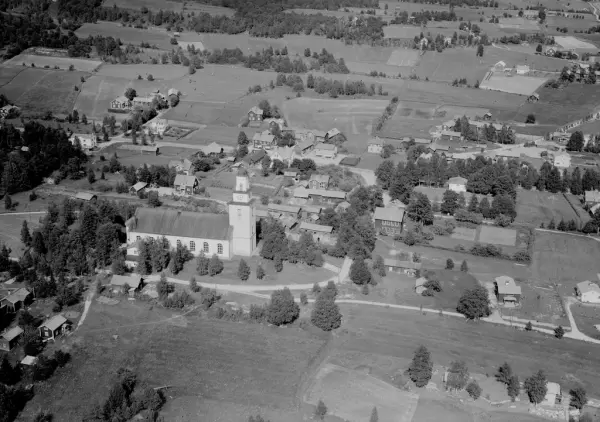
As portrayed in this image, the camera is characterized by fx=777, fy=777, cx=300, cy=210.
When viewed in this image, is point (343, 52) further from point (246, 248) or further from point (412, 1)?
point (246, 248)

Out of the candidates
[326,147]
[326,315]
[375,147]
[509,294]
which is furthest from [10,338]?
A: [375,147]

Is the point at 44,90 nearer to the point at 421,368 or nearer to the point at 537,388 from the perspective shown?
the point at 421,368

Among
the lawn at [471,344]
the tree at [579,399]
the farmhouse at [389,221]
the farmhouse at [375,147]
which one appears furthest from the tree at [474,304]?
the farmhouse at [375,147]

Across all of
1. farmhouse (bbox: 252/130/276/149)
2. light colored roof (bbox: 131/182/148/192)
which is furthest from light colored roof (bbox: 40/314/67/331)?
farmhouse (bbox: 252/130/276/149)

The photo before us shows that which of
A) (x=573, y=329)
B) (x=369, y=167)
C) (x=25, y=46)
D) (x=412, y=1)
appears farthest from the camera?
(x=412, y=1)

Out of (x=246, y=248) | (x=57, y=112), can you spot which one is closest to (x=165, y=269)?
(x=246, y=248)

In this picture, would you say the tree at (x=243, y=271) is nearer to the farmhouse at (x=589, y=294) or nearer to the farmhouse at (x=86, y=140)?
the farmhouse at (x=589, y=294)
